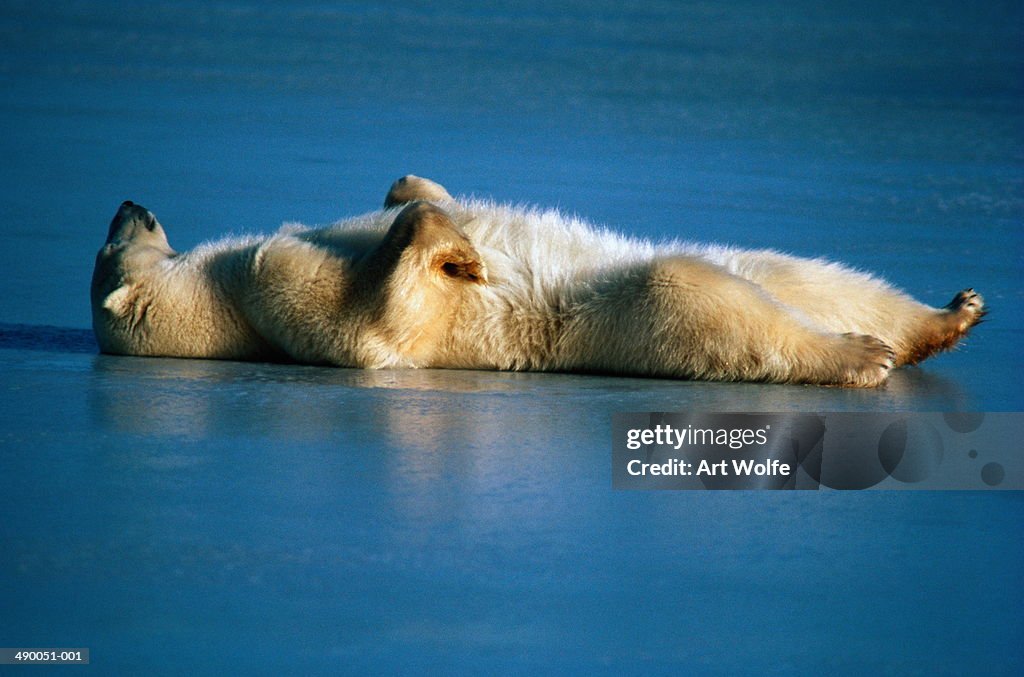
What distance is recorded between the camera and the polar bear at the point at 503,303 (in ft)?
16.4

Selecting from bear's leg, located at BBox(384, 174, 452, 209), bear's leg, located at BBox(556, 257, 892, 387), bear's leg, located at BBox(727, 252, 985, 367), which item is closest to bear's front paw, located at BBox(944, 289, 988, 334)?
bear's leg, located at BBox(727, 252, 985, 367)

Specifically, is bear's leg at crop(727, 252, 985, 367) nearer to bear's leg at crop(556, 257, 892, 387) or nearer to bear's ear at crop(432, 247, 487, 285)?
bear's leg at crop(556, 257, 892, 387)

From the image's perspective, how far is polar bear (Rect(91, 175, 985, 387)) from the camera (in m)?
4.99

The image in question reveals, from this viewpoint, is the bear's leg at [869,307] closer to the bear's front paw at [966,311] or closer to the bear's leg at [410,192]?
the bear's front paw at [966,311]

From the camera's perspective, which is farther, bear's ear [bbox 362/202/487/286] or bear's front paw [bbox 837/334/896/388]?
bear's ear [bbox 362/202/487/286]

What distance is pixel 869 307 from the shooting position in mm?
5391

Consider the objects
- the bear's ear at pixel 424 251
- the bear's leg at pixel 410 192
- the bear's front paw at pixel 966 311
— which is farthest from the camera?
the bear's leg at pixel 410 192

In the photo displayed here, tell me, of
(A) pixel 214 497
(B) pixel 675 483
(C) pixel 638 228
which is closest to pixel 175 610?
(A) pixel 214 497

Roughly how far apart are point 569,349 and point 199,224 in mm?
3509

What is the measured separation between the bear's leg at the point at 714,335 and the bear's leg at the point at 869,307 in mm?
385

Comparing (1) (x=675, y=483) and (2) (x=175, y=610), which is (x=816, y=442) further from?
(2) (x=175, y=610)

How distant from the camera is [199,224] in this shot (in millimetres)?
8039

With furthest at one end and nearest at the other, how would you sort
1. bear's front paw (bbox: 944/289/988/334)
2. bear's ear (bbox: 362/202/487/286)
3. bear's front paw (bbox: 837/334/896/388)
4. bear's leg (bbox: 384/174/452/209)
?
bear's leg (bbox: 384/174/452/209)
bear's front paw (bbox: 944/289/988/334)
bear's ear (bbox: 362/202/487/286)
bear's front paw (bbox: 837/334/896/388)

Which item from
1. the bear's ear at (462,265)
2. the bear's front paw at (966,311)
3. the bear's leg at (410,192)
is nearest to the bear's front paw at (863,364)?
the bear's front paw at (966,311)
